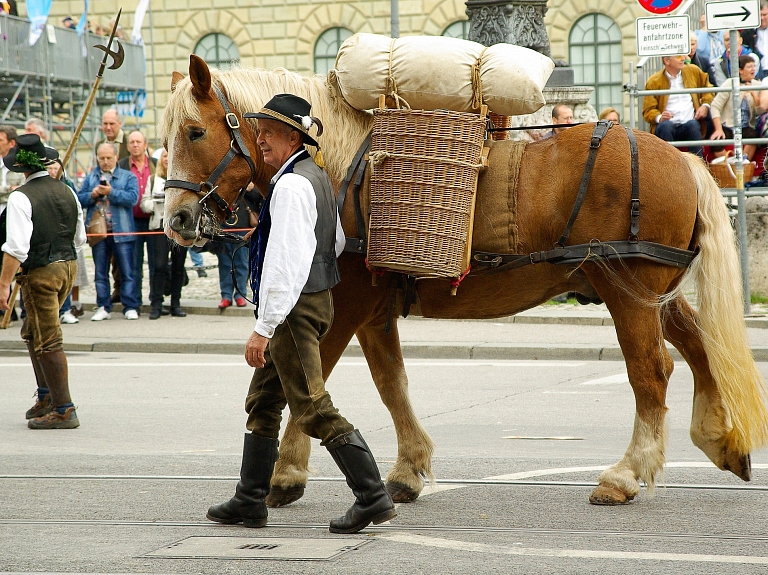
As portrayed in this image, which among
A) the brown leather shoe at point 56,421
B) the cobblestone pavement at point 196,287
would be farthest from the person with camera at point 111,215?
the brown leather shoe at point 56,421

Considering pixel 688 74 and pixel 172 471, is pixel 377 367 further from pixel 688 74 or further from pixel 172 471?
pixel 688 74

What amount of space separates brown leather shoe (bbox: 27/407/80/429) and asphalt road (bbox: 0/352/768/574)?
82 mm

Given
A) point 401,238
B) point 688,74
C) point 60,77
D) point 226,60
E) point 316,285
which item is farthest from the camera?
point 226,60

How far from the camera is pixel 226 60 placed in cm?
3544

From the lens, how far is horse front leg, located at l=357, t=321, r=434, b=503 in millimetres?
5949

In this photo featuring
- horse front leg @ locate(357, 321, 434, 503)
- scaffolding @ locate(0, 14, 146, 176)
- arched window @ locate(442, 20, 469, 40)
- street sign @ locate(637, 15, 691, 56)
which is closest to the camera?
horse front leg @ locate(357, 321, 434, 503)

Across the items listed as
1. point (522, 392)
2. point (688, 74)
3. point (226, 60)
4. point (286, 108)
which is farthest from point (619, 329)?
point (226, 60)

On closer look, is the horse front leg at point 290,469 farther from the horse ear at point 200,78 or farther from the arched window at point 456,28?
the arched window at point 456,28

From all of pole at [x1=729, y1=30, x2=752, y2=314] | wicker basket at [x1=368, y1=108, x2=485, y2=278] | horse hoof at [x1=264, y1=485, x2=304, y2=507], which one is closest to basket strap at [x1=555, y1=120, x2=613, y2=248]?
wicker basket at [x1=368, y1=108, x2=485, y2=278]

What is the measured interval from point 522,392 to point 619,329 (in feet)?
13.4

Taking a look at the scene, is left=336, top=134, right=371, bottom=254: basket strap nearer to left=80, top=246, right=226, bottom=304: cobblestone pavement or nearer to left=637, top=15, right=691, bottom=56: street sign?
left=637, top=15, right=691, bottom=56: street sign

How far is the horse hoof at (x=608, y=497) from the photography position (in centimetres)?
562

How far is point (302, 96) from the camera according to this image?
19.2 feet

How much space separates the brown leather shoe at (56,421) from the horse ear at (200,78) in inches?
135
